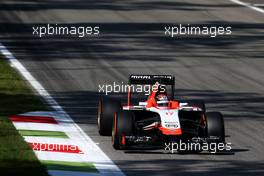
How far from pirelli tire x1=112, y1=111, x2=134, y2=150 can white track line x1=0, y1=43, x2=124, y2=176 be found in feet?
1.03

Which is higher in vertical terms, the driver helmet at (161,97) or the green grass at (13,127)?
the driver helmet at (161,97)

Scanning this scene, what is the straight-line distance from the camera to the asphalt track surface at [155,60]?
Answer: 16.9 metres

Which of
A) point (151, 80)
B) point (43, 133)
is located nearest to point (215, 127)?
point (151, 80)

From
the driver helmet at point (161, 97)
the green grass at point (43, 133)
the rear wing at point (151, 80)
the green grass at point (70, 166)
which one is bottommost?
the green grass at point (70, 166)

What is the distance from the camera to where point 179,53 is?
30.0 m

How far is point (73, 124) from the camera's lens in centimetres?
1962

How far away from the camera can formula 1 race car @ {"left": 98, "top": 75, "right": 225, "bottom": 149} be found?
17062 mm

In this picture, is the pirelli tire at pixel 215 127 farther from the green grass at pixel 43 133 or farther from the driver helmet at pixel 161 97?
the green grass at pixel 43 133

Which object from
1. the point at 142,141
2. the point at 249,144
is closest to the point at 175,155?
the point at 142,141

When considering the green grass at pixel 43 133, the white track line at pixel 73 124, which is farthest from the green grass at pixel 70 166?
the green grass at pixel 43 133

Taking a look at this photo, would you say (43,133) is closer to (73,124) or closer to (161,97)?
(73,124)

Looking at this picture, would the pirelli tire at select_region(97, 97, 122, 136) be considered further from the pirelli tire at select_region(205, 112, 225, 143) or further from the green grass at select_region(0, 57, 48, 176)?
the pirelli tire at select_region(205, 112, 225, 143)

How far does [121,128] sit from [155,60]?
11.7 m

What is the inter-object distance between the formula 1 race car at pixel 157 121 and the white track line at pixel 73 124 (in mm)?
420
